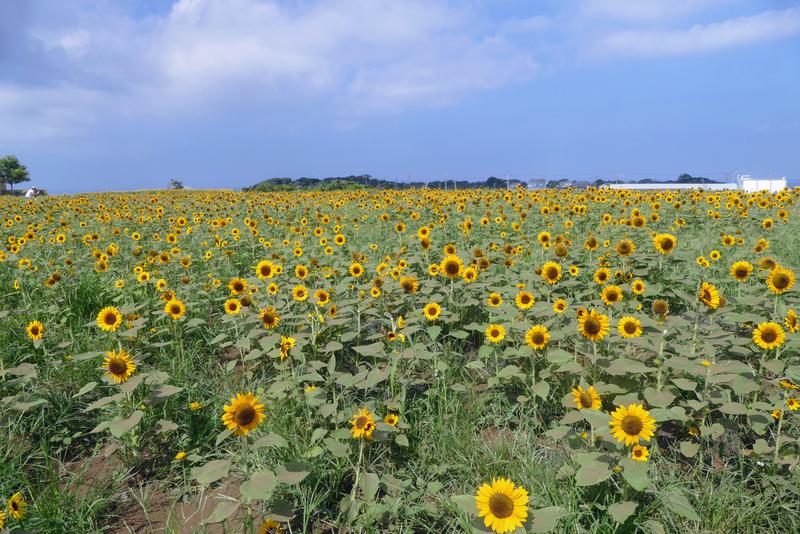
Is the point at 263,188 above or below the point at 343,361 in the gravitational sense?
above

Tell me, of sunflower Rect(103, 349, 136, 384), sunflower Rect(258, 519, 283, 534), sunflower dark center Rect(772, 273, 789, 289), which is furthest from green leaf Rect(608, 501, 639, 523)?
sunflower Rect(103, 349, 136, 384)

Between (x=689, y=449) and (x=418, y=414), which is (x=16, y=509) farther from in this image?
(x=689, y=449)

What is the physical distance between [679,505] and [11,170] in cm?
9931

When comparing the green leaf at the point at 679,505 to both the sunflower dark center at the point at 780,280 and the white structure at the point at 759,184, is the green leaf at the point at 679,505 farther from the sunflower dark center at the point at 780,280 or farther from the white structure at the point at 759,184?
the white structure at the point at 759,184

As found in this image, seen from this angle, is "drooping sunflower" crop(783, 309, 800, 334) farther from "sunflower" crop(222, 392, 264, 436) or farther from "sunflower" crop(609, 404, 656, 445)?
"sunflower" crop(222, 392, 264, 436)

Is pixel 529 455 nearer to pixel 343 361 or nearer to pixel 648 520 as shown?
pixel 648 520

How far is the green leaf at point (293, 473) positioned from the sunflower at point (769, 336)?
2518 mm

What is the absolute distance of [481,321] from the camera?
426 cm

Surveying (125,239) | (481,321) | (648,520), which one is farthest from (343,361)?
(125,239)

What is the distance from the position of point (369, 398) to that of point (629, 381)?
66.2 inches

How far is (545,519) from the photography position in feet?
5.30

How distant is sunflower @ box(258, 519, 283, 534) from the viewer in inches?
81.8

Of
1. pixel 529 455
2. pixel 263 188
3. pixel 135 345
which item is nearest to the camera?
pixel 529 455

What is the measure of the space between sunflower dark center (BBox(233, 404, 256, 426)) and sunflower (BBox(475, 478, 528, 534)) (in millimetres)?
963
